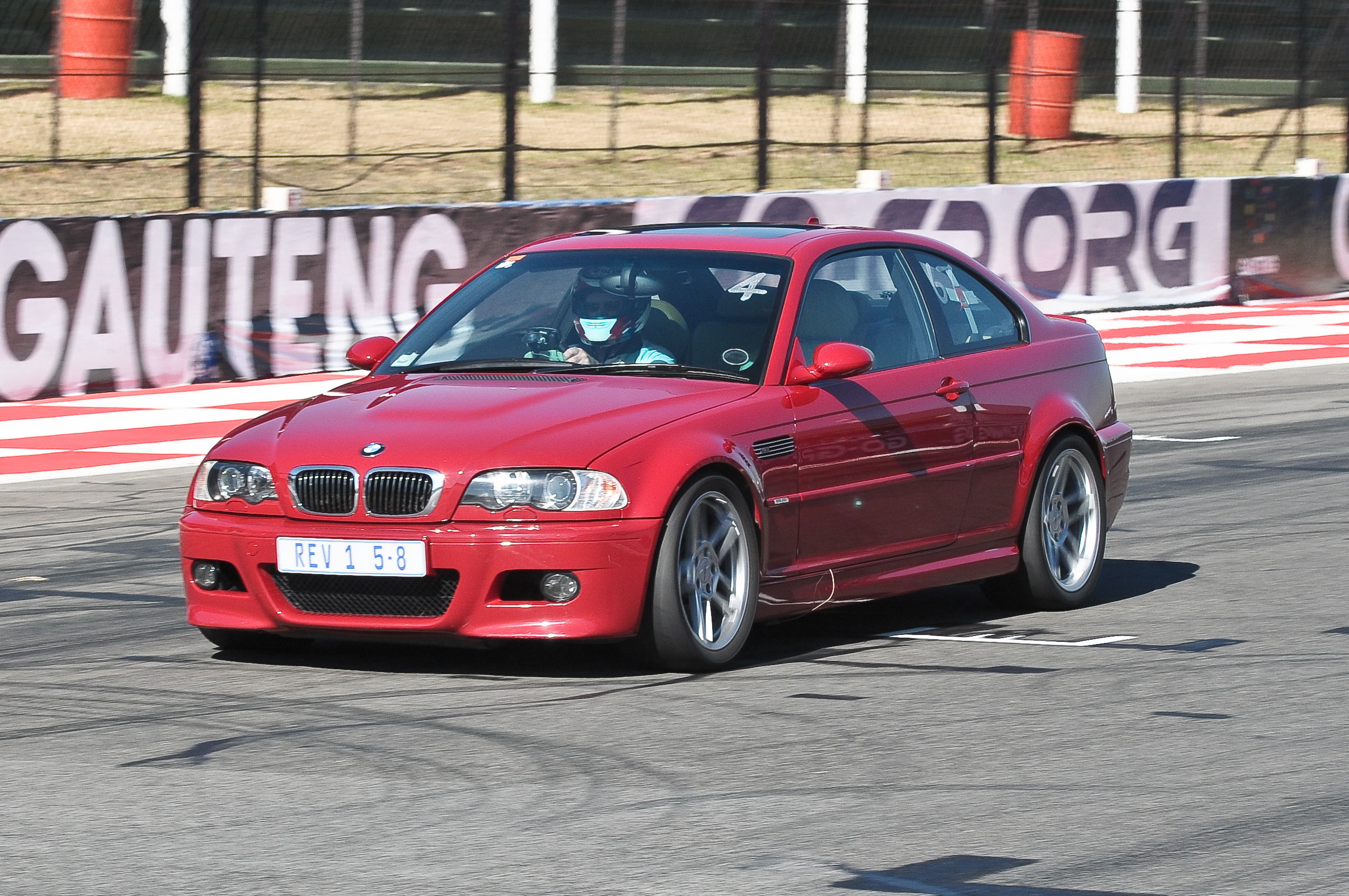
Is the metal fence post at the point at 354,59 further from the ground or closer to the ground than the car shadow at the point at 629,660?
further from the ground

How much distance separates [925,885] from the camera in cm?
468

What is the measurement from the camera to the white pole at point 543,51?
21.7m

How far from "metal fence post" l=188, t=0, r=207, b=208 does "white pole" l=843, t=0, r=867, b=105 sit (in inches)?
306

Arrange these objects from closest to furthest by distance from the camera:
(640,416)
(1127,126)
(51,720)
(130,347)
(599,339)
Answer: (51,720) < (640,416) < (599,339) < (130,347) < (1127,126)

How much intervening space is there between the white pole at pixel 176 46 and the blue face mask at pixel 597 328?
34.2 feet

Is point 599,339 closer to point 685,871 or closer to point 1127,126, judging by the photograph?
point 685,871

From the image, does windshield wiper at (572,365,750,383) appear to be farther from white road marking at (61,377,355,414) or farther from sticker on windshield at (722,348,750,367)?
white road marking at (61,377,355,414)

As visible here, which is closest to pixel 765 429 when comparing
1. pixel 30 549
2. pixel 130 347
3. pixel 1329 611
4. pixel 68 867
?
pixel 1329 611

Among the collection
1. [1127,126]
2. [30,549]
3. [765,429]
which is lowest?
[30,549]

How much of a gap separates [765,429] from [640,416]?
0.48 meters

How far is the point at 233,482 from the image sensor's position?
7.09 m

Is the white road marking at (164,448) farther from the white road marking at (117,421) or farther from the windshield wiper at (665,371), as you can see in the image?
the windshield wiper at (665,371)

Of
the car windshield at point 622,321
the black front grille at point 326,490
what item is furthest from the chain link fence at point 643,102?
the black front grille at point 326,490

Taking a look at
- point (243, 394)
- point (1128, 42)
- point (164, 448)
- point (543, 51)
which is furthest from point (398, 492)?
point (1128, 42)
